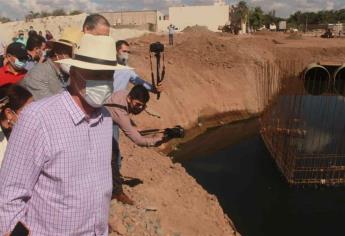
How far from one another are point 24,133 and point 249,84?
64.9 feet

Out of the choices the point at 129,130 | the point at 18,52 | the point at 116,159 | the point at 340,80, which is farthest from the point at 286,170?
the point at 18,52

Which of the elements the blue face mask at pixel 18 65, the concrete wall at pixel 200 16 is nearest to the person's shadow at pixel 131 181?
the blue face mask at pixel 18 65

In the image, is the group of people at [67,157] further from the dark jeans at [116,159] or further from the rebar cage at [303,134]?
the rebar cage at [303,134]

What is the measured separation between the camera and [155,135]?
4.99 m

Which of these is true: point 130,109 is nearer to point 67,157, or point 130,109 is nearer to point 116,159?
point 116,159

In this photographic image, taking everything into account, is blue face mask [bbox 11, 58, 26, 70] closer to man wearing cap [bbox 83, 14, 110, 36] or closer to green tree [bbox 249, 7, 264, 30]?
man wearing cap [bbox 83, 14, 110, 36]

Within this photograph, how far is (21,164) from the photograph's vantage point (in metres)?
2.02

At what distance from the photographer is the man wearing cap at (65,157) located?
79.7 inches

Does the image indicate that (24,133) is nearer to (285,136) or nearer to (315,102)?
(285,136)

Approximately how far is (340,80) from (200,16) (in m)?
45.0

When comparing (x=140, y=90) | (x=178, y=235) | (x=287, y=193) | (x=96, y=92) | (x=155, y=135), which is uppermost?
(x=96, y=92)

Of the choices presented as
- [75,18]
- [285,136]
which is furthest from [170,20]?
[285,136]

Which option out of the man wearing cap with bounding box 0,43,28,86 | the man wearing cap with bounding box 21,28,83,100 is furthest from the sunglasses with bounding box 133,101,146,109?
the man wearing cap with bounding box 0,43,28,86

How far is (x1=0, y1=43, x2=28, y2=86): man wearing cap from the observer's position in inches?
178
